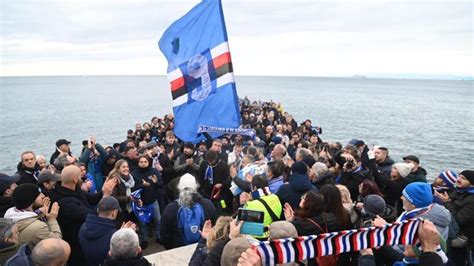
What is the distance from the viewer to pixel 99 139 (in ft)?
121

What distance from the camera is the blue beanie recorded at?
3840mm

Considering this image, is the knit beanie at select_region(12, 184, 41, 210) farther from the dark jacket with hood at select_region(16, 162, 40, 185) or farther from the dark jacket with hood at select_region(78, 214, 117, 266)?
the dark jacket with hood at select_region(16, 162, 40, 185)

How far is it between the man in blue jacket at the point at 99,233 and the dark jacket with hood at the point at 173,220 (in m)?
0.83

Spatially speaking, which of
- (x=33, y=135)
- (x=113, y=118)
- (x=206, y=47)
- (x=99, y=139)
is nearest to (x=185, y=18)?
(x=206, y=47)

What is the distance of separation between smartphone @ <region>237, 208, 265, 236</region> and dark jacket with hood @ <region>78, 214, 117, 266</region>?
1.74m

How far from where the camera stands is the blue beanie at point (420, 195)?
3.84m

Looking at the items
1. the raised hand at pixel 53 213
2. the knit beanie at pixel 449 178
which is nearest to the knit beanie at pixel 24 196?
the raised hand at pixel 53 213

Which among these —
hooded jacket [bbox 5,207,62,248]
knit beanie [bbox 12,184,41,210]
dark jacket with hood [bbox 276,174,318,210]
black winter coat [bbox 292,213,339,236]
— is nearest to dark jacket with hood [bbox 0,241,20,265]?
hooded jacket [bbox 5,207,62,248]

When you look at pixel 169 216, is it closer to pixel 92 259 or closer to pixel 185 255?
pixel 185 255

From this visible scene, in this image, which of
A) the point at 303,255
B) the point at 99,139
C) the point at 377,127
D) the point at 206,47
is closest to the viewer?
the point at 303,255

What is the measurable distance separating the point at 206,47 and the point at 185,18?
99 centimetres

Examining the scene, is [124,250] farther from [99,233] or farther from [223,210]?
[223,210]

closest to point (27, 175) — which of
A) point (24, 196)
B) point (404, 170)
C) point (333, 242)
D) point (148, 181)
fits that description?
point (148, 181)

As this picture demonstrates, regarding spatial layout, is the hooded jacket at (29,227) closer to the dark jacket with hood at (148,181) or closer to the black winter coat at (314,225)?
the dark jacket with hood at (148,181)
